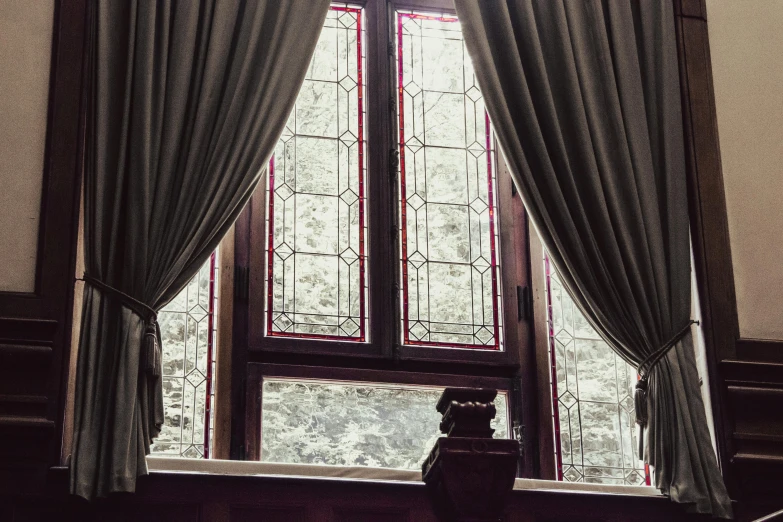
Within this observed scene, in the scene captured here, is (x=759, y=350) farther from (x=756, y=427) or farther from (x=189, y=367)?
(x=189, y=367)

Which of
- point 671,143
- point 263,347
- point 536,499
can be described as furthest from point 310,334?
point 671,143

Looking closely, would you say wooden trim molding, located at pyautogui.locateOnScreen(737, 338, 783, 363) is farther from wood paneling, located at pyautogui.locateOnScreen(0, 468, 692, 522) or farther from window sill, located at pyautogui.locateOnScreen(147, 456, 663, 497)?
wood paneling, located at pyautogui.locateOnScreen(0, 468, 692, 522)

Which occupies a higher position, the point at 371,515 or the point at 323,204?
the point at 323,204

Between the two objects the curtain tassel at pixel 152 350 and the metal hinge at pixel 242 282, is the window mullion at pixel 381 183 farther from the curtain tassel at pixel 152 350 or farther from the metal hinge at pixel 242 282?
the curtain tassel at pixel 152 350

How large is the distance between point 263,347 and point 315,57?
1377mm

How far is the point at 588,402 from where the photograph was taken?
204 inches

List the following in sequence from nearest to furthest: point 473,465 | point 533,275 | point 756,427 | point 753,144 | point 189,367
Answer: point 473,465 → point 189,367 → point 756,427 → point 533,275 → point 753,144

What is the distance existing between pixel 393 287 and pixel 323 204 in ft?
1.54

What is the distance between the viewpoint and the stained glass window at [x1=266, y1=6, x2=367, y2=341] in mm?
5062

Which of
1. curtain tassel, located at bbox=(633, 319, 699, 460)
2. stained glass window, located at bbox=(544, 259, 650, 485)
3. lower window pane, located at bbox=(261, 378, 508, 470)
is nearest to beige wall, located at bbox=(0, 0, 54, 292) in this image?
lower window pane, located at bbox=(261, 378, 508, 470)

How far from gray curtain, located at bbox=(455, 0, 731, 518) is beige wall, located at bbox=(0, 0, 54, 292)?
1779 mm

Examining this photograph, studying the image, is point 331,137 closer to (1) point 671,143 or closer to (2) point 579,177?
(2) point 579,177

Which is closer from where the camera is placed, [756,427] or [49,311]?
[49,311]

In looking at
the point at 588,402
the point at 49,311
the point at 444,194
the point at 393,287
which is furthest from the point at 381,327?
the point at 49,311
